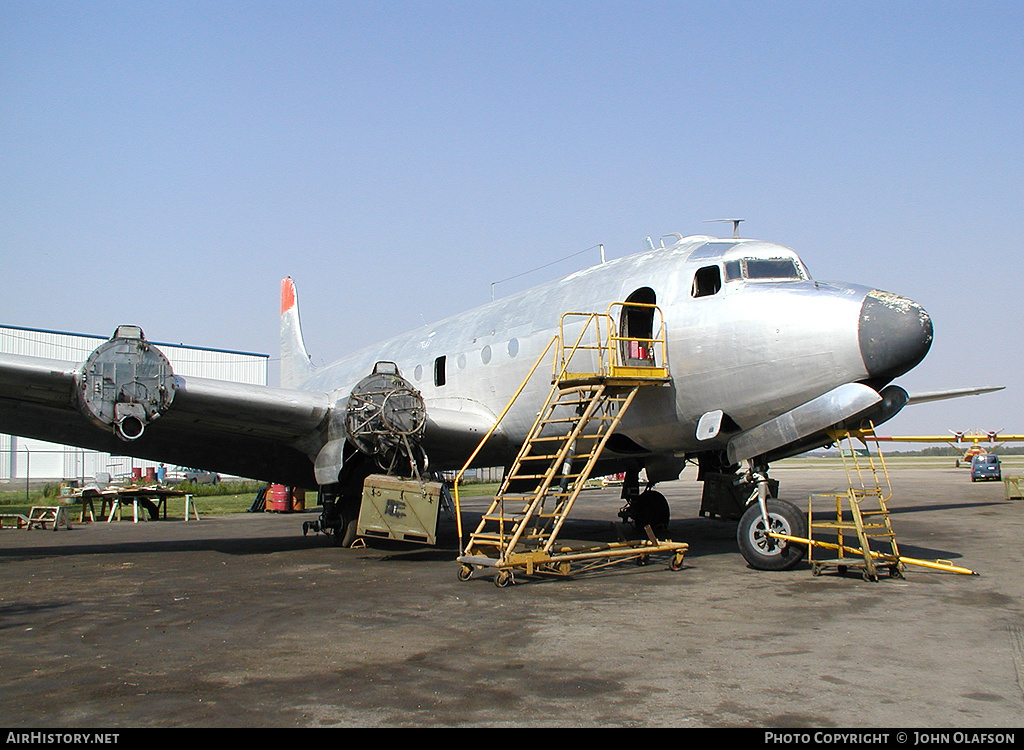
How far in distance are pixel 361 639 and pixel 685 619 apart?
9.62 feet

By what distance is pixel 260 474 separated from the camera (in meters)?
16.6

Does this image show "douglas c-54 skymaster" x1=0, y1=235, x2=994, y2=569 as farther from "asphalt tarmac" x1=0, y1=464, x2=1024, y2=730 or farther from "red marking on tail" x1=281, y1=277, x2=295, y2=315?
"red marking on tail" x1=281, y1=277, x2=295, y2=315

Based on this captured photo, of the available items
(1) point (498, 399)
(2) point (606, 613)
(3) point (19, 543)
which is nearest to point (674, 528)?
(1) point (498, 399)

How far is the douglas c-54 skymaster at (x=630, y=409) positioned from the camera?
1001 centimetres

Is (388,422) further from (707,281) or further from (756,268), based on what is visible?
(756,268)

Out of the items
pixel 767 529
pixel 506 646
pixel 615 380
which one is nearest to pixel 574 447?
pixel 615 380

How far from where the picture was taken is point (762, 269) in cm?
1088

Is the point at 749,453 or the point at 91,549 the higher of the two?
the point at 749,453

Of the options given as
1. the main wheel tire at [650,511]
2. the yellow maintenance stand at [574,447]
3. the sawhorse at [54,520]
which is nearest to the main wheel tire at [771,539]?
the yellow maintenance stand at [574,447]

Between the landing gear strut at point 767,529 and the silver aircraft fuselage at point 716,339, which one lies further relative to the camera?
the landing gear strut at point 767,529

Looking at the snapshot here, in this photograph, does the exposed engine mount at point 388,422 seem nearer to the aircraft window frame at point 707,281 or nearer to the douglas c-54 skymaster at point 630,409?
the douglas c-54 skymaster at point 630,409

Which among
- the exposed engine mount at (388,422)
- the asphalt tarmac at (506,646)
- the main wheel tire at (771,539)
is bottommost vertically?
the asphalt tarmac at (506,646)

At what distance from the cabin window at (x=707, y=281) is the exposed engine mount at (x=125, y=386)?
24.1 ft
